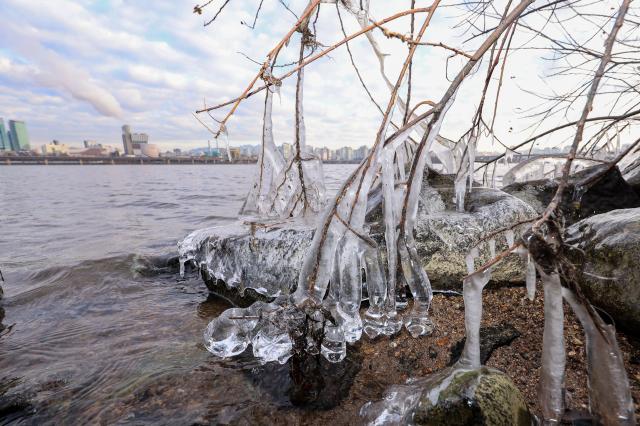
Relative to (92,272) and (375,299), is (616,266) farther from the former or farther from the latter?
(92,272)

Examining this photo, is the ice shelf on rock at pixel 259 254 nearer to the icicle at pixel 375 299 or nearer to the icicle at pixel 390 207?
the icicle at pixel 375 299

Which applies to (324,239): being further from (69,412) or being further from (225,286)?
(225,286)

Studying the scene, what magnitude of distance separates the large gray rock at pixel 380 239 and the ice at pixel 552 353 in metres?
1.67

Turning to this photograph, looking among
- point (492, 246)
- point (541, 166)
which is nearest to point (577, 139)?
point (492, 246)

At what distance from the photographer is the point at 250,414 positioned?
7.28ft

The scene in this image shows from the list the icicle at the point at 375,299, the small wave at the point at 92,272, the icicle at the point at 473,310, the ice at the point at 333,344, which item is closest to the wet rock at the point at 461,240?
the icicle at the point at 375,299

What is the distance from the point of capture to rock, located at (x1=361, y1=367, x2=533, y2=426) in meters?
1.62

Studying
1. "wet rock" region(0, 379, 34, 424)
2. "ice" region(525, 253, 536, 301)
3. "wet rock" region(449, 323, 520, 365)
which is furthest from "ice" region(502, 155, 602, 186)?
"wet rock" region(0, 379, 34, 424)

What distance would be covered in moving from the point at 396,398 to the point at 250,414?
1004 millimetres

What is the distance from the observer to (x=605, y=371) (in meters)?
1.46

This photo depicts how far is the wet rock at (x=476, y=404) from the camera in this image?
1621 millimetres

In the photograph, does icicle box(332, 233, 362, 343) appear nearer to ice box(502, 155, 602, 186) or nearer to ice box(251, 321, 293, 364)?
ice box(251, 321, 293, 364)

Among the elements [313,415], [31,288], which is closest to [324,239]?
[313,415]

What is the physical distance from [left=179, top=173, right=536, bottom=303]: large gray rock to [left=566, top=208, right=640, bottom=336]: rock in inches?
36.8
